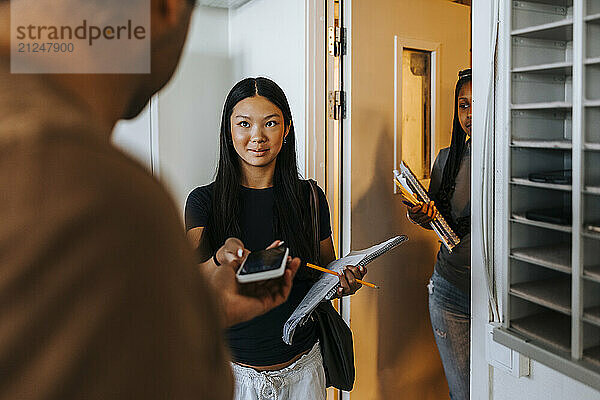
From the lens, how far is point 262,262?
66 cm

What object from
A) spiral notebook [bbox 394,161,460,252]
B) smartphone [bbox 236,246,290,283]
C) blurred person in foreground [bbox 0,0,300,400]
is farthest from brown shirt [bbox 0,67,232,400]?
spiral notebook [bbox 394,161,460,252]

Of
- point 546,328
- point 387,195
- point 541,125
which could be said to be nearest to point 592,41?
point 541,125

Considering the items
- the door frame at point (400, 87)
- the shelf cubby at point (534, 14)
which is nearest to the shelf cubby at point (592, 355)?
the shelf cubby at point (534, 14)

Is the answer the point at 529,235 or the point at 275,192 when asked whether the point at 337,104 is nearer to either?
the point at 275,192

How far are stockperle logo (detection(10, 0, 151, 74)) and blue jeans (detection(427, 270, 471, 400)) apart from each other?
1.33 m

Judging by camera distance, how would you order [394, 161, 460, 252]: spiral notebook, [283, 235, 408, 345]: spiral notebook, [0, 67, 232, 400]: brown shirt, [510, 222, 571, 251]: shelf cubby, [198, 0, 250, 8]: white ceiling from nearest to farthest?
[0, 67, 232, 400]: brown shirt → [510, 222, 571, 251]: shelf cubby → [198, 0, 250, 8]: white ceiling → [283, 235, 408, 345]: spiral notebook → [394, 161, 460, 252]: spiral notebook

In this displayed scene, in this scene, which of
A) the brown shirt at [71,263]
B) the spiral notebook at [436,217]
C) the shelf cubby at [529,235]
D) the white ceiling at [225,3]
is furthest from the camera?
the spiral notebook at [436,217]

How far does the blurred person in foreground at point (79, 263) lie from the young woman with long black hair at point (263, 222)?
924 millimetres

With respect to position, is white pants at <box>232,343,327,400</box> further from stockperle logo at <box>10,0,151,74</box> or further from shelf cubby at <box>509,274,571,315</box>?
stockperle logo at <box>10,0,151,74</box>

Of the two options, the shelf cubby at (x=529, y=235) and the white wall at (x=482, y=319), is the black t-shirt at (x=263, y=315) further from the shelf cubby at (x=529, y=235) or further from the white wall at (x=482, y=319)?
the shelf cubby at (x=529, y=235)

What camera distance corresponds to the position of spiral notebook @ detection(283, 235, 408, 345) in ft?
3.50

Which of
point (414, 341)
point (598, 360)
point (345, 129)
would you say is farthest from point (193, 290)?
point (414, 341)

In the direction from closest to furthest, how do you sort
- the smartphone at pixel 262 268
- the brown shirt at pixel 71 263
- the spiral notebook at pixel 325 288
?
the brown shirt at pixel 71 263 → the smartphone at pixel 262 268 → the spiral notebook at pixel 325 288

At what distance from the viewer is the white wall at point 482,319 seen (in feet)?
2.69
